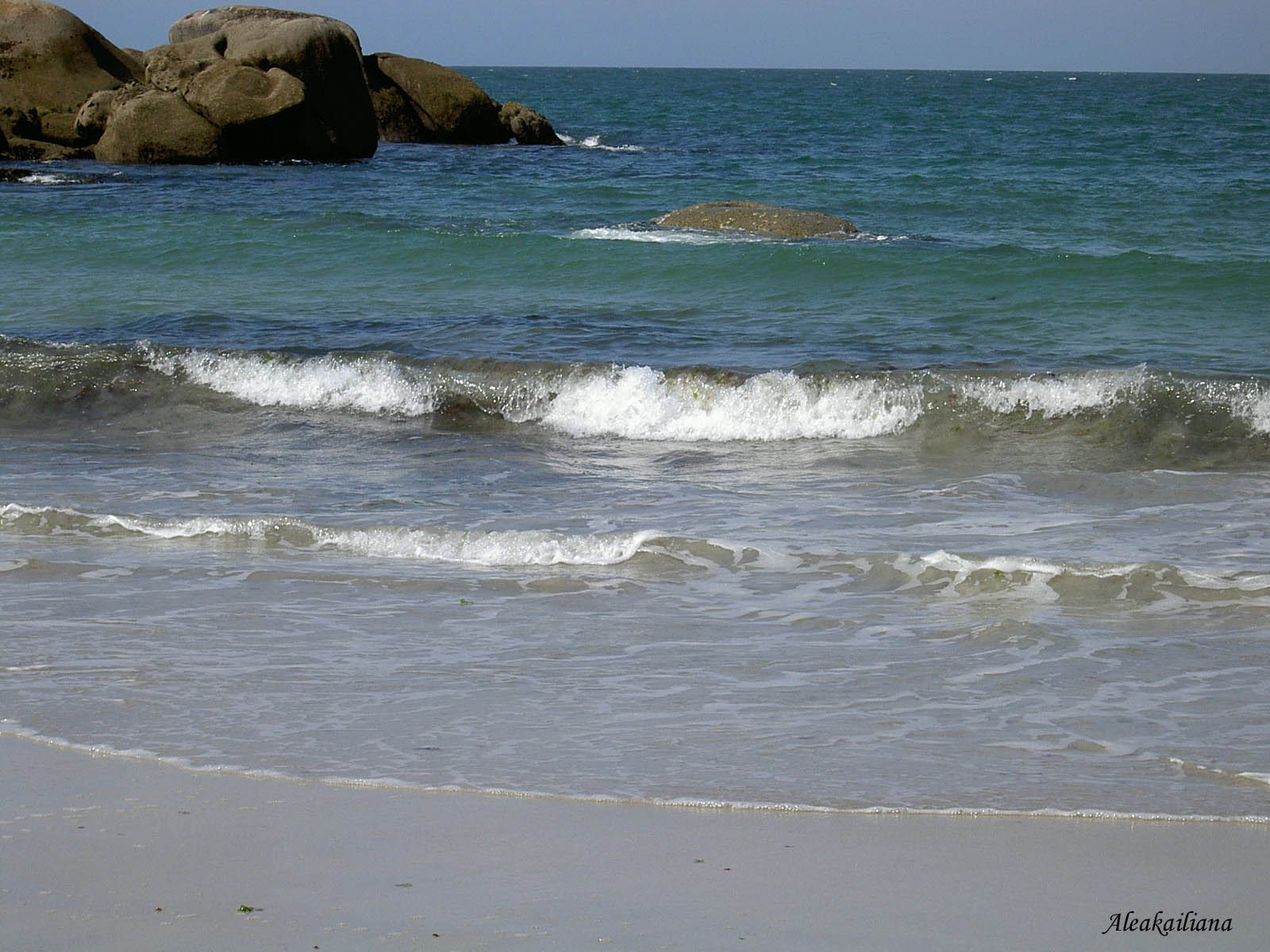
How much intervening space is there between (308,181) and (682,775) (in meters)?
22.4

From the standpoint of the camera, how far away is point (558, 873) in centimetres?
302

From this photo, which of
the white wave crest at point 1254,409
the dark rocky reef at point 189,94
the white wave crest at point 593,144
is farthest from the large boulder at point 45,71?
the white wave crest at point 1254,409

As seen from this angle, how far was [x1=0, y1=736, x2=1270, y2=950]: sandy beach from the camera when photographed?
2.74 meters

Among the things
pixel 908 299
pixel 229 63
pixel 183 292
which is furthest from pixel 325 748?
pixel 229 63

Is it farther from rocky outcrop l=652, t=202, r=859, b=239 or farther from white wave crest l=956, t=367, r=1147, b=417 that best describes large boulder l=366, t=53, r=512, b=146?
white wave crest l=956, t=367, r=1147, b=417

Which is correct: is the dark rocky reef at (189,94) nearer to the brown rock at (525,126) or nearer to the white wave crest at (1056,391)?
the brown rock at (525,126)

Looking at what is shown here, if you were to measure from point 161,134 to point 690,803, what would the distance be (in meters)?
25.7

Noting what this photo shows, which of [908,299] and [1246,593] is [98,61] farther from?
[1246,593]

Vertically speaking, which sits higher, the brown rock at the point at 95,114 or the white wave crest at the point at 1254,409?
the brown rock at the point at 95,114

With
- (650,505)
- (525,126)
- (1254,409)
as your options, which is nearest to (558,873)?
(650,505)

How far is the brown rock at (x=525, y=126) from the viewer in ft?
114

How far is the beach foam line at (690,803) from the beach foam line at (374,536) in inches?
94.2

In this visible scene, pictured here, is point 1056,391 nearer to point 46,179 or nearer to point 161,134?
point 46,179

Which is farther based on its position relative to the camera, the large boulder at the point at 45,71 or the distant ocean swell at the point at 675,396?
the large boulder at the point at 45,71
